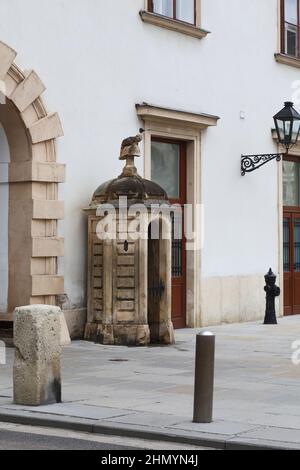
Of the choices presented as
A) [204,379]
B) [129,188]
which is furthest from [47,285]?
[204,379]

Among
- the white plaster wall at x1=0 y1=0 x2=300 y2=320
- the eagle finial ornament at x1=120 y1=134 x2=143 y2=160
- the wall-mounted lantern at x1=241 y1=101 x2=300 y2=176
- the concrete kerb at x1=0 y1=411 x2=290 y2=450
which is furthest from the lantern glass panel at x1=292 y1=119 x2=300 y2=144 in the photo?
the concrete kerb at x1=0 y1=411 x2=290 y2=450

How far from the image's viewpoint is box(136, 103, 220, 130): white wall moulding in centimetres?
1630

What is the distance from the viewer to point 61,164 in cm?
1451

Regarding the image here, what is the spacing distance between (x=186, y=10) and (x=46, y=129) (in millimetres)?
4926

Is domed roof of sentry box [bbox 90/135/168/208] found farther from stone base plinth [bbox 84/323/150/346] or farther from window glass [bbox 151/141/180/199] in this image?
window glass [bbox 151/141/180/199]

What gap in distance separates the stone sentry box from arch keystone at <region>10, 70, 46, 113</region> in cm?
168

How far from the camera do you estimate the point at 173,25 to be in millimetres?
17094

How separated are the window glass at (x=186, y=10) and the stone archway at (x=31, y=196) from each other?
440 cm

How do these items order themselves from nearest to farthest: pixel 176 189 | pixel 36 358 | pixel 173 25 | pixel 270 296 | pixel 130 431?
pixel 130 431 → pixel 36 358 → pixel 173 25 → pixel 176 189 → pixel 270 296

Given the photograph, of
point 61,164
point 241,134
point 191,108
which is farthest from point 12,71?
point 241,134

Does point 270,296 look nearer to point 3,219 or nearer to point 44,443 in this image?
point 3,219
